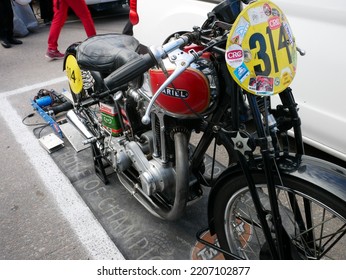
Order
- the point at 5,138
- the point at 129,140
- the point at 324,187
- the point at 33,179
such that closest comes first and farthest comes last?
1. the point at 324,187
2. the point at 129,140
3. the point at 33,179
4. the point at 5,138

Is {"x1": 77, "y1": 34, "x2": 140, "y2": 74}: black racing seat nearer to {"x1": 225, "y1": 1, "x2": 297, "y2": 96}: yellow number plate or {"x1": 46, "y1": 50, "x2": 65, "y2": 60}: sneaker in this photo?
{"x1": 225, "y1": 1, "x2": 297, "y2": 96}: yellow number plate

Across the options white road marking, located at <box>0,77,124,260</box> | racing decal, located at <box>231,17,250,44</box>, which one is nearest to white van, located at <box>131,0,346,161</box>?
racing decal, located at <box>231,17,250,44</box>

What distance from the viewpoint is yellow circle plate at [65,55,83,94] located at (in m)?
2.62

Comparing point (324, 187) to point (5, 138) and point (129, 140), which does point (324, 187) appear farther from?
point (5, 138)

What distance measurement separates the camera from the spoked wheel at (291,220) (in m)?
1.37

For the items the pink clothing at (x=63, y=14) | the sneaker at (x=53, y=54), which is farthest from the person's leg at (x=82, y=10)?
the sneaker at (x=53, y=54)

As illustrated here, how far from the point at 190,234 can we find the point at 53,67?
13.6 ft

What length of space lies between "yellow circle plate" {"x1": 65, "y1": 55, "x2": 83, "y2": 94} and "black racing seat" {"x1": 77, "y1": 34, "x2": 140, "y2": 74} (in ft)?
0.51

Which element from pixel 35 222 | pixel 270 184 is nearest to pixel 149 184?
pixel 270 184

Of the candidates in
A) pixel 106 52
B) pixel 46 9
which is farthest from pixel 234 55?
pixel 46 9

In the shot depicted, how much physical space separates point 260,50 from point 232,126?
0.41 metres

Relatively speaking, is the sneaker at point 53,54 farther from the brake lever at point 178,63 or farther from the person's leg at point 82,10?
the brake lever at point 178,63

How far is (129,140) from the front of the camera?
2.44m

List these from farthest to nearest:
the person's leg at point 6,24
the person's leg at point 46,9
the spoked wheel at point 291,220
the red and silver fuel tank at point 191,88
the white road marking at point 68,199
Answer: the person's leg at point 46,9
the person's leg at point 6,24
the white road marking at point 68,199
the red and silver fuel tank at point 191,88
the spoked wheel at point 291,220
